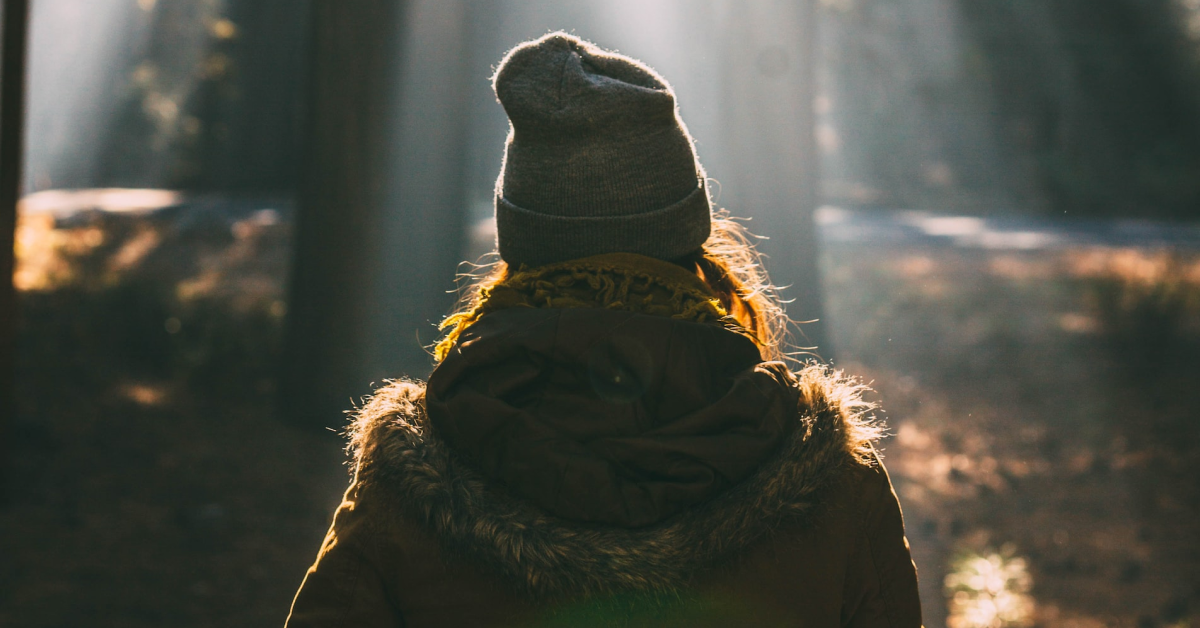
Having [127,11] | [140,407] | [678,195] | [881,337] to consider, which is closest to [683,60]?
[881,337]

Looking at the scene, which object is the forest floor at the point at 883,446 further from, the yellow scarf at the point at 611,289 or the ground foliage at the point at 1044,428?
the yellow scarf at the point at 611,289

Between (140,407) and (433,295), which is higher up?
(433,295)

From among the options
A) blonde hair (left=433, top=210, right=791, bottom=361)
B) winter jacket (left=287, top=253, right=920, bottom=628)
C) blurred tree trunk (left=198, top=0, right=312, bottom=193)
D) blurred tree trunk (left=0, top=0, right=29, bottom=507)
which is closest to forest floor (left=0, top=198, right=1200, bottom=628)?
blurred tree trunk (left=0, top=0, right=29, bottom=507)

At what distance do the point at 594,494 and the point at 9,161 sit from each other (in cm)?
500

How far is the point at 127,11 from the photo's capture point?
104 ft

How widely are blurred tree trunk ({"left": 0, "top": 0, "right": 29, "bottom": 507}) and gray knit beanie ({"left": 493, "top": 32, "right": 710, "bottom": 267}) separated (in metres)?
4.52

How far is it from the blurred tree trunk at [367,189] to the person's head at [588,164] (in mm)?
4876

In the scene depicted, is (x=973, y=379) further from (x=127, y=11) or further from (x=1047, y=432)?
(x=127, y=11)

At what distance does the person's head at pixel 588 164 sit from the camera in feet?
5.02

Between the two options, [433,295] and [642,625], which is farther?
[433,295]

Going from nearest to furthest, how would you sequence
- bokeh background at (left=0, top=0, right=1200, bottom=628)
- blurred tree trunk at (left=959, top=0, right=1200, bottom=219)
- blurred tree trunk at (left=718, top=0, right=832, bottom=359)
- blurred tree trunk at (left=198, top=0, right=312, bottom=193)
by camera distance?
bokeh background at (left=0, top=0, right=1200, bottom=628)
blurred tree trunk at (left=718, top=0, right=832, bottom=359)
blurred tree trunk at (left=198, top=0, right=312, bottom=193)
blurred tree trunk at (left=959, top=0, right=1200, bottom=219)

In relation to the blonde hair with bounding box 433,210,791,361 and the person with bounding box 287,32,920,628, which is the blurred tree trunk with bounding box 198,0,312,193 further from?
the person with bounding box 287,32,920,628

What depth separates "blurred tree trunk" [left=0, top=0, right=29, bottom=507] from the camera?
504 cm

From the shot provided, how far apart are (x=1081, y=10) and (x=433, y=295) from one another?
17344 mm
